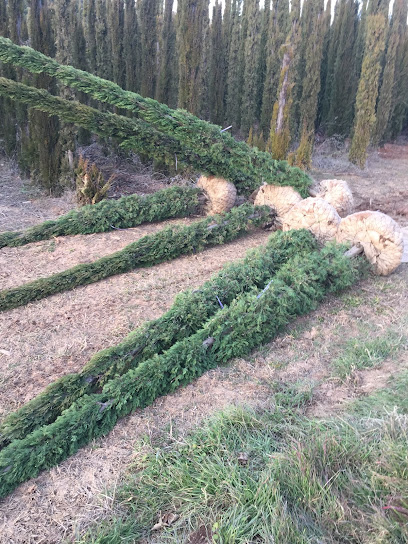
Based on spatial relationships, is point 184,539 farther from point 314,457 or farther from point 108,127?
point 108,127

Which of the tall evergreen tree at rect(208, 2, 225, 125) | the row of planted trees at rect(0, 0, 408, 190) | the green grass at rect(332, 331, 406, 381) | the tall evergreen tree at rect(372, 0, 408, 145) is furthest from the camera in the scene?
the tall evergreen tree at rect(372, 0, 408, 145)

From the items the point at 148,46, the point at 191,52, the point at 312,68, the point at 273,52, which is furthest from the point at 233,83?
the point at 191,52

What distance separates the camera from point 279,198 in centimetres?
646

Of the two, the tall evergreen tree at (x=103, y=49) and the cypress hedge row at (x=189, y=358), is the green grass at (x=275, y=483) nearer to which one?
the cypress hedge row at (x=189, y=358)

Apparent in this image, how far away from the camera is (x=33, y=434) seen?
2.58 meters

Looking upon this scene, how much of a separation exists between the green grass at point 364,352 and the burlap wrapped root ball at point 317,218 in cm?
179

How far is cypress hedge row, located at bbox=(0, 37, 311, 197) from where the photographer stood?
608 centimetres

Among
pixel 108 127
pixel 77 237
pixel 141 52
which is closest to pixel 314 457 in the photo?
pixel 77 237

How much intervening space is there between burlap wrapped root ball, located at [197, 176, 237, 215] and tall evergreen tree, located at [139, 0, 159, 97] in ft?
17.5

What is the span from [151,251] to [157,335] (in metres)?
2.16

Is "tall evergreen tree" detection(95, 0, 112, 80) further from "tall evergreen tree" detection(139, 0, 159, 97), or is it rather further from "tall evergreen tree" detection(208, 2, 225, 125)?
"tall evergreen tree" detection(208, 2, 225, 125)

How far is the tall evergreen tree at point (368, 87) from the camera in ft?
41.8

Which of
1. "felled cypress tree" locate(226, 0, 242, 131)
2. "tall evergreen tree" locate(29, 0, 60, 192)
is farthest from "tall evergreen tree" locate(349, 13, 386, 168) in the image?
"tall evergreen tree" locate(29, 0, 60, 192)

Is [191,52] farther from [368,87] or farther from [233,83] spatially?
[233,83]
